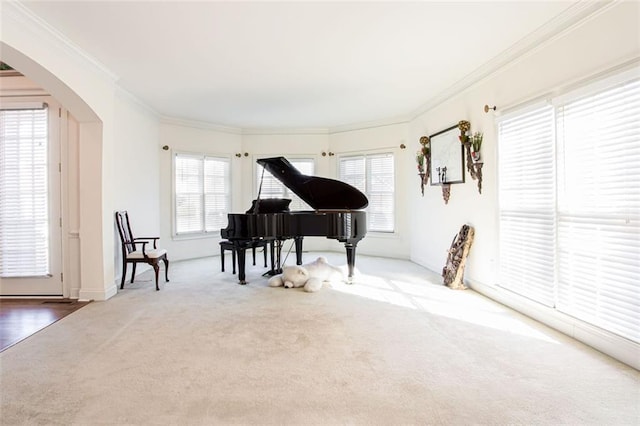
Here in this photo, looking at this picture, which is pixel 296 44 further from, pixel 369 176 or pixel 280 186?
pixel 280 186

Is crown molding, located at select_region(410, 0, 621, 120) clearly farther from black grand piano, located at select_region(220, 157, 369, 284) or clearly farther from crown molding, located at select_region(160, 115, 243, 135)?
crown molding, located at select_region(160, 115, 243, 135)

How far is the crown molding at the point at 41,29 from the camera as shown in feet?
8.51

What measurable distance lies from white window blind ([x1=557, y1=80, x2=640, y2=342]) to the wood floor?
186 inches

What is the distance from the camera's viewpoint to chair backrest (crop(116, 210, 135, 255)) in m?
4.32

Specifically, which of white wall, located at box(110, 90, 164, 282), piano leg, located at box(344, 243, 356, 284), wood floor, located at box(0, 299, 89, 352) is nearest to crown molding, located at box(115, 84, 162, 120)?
white wall, located at box(110, 90, 164, 282)

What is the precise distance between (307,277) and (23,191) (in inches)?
143

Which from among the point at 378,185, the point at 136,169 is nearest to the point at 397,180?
the point at 378,185

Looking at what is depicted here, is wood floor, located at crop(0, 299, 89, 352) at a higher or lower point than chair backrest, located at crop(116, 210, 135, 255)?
lower

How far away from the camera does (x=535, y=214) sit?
318 cm

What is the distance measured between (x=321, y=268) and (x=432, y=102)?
10.4 ft

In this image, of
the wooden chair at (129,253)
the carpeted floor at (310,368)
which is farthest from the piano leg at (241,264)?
the wooden chair at (129,253)

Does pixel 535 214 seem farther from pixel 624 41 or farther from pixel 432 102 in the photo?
pixel 432 102

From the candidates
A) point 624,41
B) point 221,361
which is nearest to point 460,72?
point 624,41

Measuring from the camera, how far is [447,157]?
4742mm
